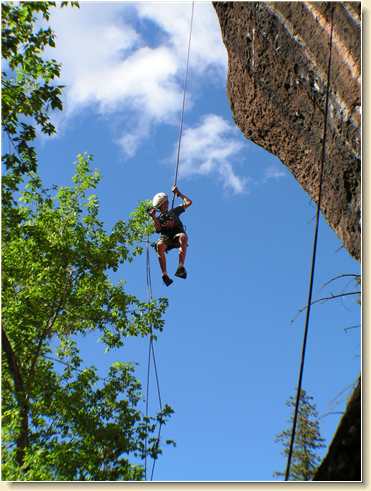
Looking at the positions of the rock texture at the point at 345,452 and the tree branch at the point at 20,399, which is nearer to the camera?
the rock texture at the point at 345,452

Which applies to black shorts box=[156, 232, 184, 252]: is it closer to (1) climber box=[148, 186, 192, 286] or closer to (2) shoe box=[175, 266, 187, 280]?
(1) climber box=[148, 186, 192, 286]

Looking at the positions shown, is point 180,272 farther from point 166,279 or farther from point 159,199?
point 159,199

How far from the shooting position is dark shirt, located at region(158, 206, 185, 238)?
871 cm

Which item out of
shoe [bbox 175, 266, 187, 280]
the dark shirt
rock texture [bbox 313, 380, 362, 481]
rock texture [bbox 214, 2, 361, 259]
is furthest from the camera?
the dark shirt

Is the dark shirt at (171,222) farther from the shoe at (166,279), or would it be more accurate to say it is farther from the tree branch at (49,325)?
the tree branch at (49,325)

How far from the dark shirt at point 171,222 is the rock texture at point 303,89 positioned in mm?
1478

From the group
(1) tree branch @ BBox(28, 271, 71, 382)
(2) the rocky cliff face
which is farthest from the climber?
(1) tree branch @ BBox(28, 271, 71, 382)

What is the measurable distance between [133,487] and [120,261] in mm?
8320

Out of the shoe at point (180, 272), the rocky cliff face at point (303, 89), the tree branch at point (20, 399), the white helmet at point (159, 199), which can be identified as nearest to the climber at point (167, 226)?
the white helmet at point (159, 199)

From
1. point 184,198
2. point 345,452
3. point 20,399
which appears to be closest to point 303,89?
point 184,198

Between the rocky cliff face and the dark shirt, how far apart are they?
4.75 feet

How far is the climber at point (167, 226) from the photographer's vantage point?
866cm

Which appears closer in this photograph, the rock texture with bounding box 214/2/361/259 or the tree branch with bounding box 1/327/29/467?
the rock texture with bounding box 214/2/361/259

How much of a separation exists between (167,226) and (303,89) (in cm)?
276
